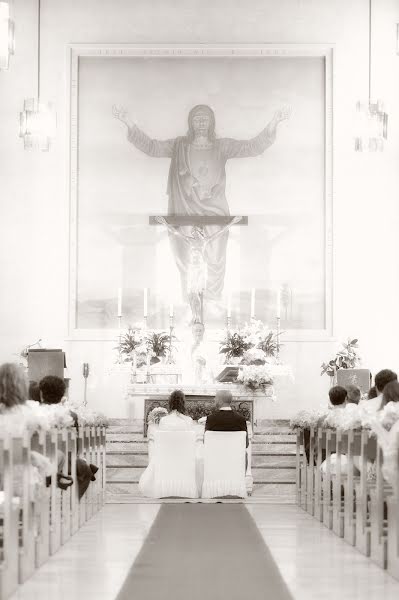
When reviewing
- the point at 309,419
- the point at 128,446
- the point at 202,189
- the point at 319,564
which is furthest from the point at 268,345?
the point at 319,564

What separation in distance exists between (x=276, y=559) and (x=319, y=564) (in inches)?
12.0

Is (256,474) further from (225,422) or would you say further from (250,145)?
(250,145)

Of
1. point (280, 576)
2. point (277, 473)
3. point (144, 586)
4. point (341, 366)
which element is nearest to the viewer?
point (144, 586)

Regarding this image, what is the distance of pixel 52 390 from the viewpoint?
9.02 m

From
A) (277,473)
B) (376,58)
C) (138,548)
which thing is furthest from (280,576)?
(376,58)

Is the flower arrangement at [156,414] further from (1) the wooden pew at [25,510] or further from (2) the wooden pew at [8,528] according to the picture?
(2) the wooden pew at [8,528]

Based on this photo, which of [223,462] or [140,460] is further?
[140,460]

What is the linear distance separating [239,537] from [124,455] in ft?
15.4

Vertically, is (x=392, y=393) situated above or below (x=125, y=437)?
above

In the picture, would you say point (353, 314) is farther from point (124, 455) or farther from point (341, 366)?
point (124, 455)

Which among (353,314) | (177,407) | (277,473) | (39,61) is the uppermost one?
(39,61)

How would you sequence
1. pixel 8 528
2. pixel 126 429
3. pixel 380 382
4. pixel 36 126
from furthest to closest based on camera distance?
1. pixel 36 126
2. pixel 126 429
3. pixel 380 382
4. pixel 8 528

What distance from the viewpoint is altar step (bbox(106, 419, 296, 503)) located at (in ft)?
40.5

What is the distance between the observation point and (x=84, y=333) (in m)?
16.8
